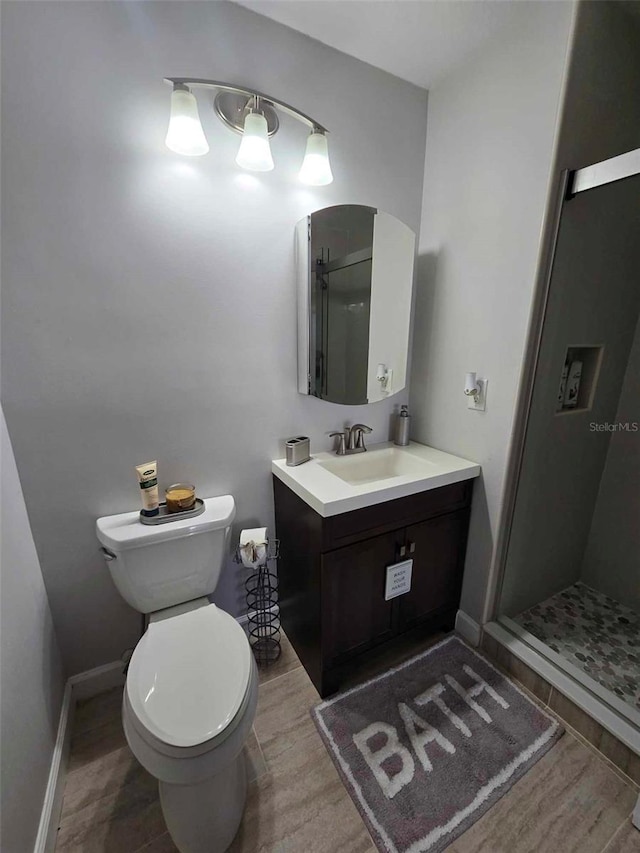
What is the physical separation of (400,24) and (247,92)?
23.3 inches

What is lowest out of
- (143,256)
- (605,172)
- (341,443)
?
(341,443)

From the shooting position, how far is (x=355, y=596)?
1.28 metres

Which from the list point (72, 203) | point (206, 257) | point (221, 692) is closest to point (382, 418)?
point (206, 257)

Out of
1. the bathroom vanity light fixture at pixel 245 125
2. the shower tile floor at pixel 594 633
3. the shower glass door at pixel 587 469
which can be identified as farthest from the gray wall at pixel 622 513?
the bathroom vanity light fixture at pixel 245 125

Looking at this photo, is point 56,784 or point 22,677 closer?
point 22,677

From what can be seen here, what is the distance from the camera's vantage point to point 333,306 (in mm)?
1458

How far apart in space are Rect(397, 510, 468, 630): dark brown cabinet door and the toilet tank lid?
0.73 meters

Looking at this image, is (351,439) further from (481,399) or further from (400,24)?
(400,24)

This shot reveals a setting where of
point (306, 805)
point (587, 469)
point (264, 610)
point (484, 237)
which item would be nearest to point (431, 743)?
point (306, 805)

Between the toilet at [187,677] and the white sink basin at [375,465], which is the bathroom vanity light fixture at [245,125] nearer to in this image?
the white sink basin at [375,465]

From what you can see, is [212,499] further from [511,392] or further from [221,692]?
[511,392]

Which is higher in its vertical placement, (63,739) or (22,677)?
(22,677)

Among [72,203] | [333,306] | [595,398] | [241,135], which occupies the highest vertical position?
[241,135]

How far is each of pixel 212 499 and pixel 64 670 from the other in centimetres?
82
